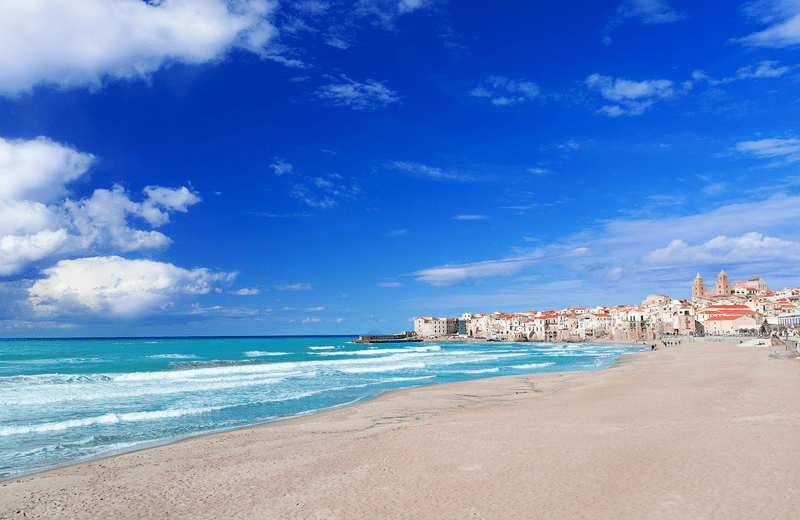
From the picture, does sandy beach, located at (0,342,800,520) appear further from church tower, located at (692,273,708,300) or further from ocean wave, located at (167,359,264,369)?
church tower, located at (692,273,708,300)

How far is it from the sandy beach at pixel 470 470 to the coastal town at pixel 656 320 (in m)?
54.6

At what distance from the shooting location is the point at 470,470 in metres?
9.30

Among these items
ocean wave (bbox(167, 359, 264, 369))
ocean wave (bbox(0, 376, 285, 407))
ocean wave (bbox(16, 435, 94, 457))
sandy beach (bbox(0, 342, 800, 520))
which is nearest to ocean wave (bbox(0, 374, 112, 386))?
ocean wave (bbox(0, 376, 285, 407))

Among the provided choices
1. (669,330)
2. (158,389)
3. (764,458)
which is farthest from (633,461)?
(669,330)

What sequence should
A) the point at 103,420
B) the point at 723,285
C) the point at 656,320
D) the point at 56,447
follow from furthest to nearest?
the point at 723,285, the point at 656,320, the point at 103,420, the point at 56,447

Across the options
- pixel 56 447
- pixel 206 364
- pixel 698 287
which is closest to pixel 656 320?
pixel 698 287

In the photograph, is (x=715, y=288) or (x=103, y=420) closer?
(x=103, y=420)

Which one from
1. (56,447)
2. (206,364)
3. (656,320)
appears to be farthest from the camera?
(656,320)

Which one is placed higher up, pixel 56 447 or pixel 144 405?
pixel 56 447

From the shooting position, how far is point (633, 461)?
9359 millimetres

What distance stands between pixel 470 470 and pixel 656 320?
10982 centimetres

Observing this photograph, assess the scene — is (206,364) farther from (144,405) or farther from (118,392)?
(144,405)

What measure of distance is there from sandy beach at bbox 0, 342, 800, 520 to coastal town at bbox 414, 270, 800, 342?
54.6 metres

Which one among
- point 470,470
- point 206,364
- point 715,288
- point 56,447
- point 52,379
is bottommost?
point 206,364
